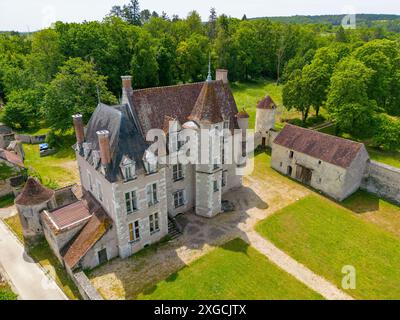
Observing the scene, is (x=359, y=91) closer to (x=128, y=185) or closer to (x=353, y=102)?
(x=353, y=102)

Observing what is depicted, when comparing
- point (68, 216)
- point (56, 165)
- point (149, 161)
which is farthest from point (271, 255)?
point (56, 165)

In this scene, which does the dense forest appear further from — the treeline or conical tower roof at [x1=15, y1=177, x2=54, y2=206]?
conical tower roof at [x1=15, y1=177, x2=54, y2=206]

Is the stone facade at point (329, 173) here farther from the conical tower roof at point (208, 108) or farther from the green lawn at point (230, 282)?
the conical tower roof at point (208, 108)

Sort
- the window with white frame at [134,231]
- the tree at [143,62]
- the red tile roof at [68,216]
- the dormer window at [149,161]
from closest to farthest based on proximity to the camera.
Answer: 1. the dormer window at [149,161]
2. the red tile roof at [68,216]
3. the window with white frame at [134,231]
4. the tree at [143,62]

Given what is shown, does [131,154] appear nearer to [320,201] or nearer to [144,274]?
[144,274]

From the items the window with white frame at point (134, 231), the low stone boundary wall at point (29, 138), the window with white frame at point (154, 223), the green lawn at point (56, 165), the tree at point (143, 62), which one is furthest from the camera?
the tree at point (143, 62)

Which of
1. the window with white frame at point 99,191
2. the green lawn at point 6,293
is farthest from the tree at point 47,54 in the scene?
the green lawn at point 6,293

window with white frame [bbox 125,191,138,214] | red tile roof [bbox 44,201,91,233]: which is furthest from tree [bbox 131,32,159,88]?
window with white frame [bbox 125,191,138,214]
